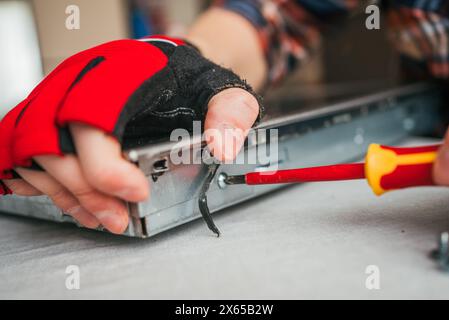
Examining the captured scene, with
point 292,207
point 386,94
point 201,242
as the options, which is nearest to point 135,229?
point 201,242

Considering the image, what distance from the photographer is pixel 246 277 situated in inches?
11.1

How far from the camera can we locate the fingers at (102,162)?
0.28 meters

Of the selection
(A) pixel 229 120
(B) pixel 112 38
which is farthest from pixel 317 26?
(A) pixel 229 120

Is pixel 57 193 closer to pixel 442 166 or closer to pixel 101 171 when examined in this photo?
pixel 101 171

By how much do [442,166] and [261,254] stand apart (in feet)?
0.43

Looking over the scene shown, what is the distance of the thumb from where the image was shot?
0.27 metres

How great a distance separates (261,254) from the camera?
315 millimetres

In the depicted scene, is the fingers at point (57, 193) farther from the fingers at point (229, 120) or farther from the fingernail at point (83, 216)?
the fingers at point (229, 120)

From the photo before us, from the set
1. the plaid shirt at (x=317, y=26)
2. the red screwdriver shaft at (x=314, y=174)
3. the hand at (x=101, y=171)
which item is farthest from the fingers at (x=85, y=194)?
the plaid shirt at (x=317, y=26)

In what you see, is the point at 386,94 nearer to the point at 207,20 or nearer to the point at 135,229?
the point at 207,20

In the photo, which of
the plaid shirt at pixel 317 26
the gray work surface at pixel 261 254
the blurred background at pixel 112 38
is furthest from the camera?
the plaid shirt at pixel 317 26

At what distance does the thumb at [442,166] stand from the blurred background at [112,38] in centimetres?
30

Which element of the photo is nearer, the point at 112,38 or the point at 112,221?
the point at 112,221

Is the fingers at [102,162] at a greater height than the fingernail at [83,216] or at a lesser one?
greater
